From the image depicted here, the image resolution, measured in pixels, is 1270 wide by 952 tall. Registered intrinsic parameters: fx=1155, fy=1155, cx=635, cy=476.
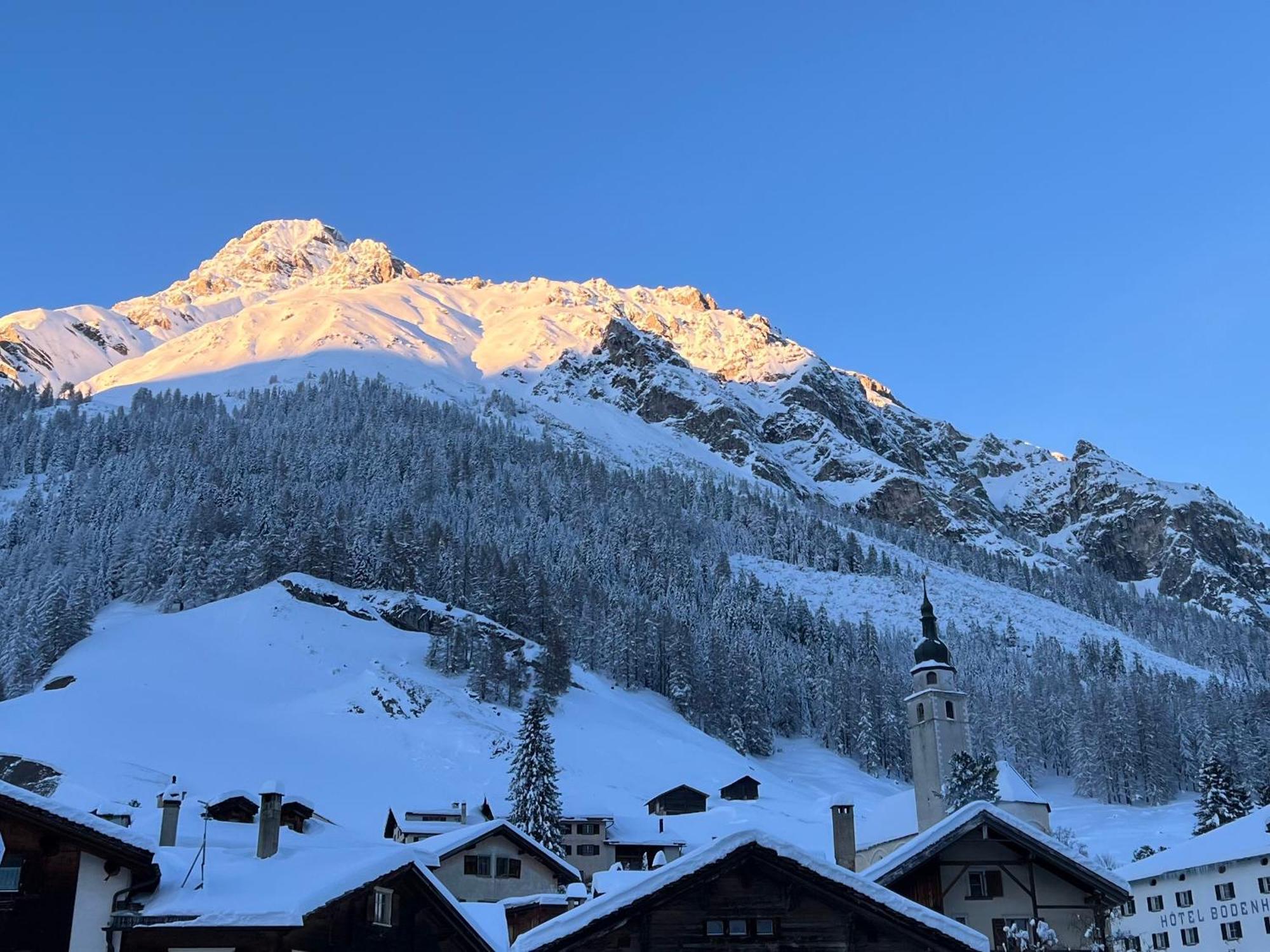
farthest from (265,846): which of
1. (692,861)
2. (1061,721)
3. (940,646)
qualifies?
(1061,721)

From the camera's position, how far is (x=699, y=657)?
448 feet

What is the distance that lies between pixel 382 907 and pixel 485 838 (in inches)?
864

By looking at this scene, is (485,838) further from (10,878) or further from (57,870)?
(10,878)

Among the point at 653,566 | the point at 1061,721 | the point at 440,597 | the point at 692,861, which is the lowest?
the point at 692,861

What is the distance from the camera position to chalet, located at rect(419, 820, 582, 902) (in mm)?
45406

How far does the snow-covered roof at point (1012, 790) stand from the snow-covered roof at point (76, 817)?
4891cm

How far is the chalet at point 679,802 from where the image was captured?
84938mm

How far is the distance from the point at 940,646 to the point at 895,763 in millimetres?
58498

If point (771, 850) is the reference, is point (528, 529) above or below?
above

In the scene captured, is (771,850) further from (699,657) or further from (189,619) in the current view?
(699,657)

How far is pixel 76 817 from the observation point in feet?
77.2

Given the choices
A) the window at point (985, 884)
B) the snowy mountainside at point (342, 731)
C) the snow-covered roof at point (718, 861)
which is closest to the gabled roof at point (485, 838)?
the snowy mountainside at point (342, 731)

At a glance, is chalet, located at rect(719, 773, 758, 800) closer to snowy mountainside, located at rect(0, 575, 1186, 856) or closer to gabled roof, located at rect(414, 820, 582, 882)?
snowy mountainside, located at rect(0, 575, 1186, 856)

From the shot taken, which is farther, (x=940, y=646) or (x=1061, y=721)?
(x=1061, y=721)
